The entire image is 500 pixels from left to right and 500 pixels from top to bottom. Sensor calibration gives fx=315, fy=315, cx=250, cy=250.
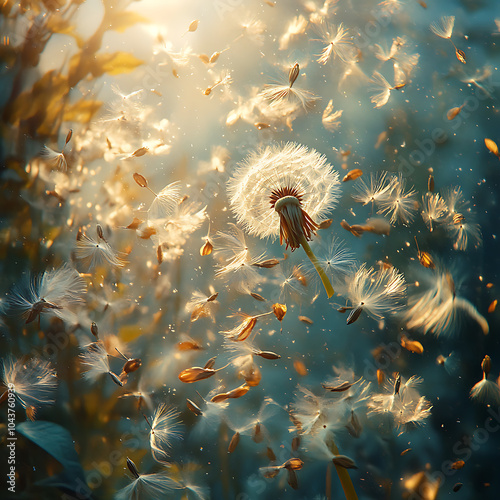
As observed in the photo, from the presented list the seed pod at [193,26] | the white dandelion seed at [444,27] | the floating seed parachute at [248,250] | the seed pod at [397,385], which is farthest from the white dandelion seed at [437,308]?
the seed pod at [193,26]

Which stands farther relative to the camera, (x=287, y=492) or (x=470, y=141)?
(x=470, y=141)

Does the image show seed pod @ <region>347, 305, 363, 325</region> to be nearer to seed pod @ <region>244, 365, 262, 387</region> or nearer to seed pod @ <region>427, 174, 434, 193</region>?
seed pod @ <region>244, 365, 262, 387</region>

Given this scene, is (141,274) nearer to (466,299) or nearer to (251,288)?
(251,288)

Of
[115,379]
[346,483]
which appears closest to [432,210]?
[346,483]

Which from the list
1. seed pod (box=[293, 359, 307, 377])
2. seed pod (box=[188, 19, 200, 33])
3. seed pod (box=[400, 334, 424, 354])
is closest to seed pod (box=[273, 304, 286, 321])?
seed pod (box=[293, 359, 307, 377])

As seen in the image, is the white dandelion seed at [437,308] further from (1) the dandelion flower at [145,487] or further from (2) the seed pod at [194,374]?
(1) the dandelion flower at [145,487]

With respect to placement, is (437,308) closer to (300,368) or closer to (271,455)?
(300,368)

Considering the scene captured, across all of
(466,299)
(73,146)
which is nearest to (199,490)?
(466,299)
